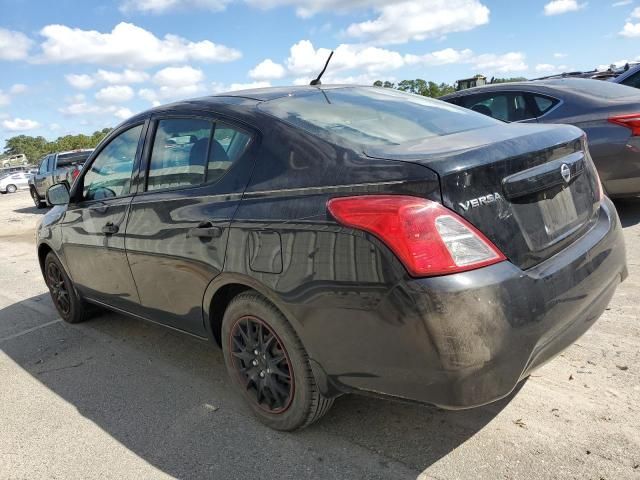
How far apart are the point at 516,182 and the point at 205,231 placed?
1536mm

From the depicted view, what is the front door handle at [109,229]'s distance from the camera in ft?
11.9

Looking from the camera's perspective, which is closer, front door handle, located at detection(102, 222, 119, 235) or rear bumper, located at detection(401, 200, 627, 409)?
rear bumper, located at detection(401, 200, 627, 409)

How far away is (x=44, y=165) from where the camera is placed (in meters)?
17.2

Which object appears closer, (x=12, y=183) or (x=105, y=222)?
(x=105, y=222)

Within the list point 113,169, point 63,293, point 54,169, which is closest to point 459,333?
point 113,169

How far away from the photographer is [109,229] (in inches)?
146

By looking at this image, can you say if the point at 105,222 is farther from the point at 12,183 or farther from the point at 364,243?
the point at 12,183

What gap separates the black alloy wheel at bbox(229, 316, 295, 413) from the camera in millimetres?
2664

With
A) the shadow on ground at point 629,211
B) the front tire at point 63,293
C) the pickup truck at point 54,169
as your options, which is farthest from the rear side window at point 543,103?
the pickup truck at point 54,169

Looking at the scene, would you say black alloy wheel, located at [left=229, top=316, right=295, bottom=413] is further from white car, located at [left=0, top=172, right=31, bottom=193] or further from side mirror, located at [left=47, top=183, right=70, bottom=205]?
white car, located at [left=0, top=172, right=31, bottom=193]

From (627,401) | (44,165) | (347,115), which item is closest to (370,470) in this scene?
(627,401)

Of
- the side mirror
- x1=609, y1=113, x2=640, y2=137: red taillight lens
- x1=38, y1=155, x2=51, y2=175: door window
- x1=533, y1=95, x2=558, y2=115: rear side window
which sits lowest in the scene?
x1=38, y1=155, x2=51, y2=175: door window

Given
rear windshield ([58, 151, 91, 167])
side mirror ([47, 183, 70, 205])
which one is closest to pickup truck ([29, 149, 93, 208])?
rear windshield ([58, 151, 91, 167])

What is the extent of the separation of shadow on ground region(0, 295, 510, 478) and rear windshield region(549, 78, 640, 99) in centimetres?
423
